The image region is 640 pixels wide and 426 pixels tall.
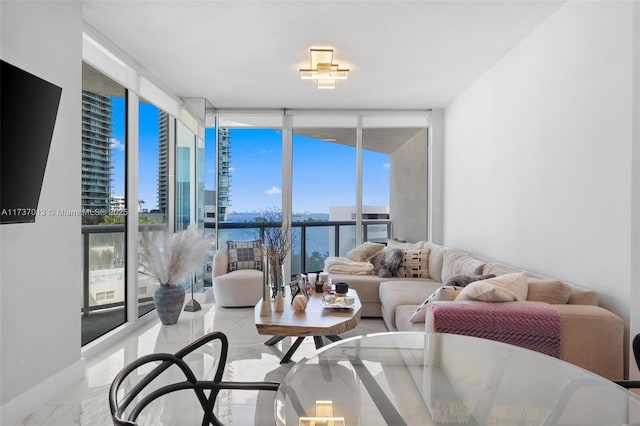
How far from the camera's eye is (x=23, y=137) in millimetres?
A: 2098

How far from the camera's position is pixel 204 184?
18.4 feet

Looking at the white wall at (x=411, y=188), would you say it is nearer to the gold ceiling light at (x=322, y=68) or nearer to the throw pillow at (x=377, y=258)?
the throw pillow at (x=377, y=258)

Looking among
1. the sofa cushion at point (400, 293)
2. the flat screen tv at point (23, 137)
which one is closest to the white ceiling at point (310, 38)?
the flat screen tv at point (23, 137)

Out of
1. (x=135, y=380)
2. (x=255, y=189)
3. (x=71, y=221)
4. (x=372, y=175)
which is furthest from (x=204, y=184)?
(x=135, y=380)

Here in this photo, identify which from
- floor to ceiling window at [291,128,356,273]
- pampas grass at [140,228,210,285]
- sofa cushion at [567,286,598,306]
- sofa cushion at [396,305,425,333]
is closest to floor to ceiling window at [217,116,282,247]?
floor to ceiling window at [291,128,356,273]

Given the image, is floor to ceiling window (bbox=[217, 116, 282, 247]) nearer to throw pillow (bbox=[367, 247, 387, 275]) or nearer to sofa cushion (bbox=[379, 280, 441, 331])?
→ throw pillow (bbox=[367, 247, 387, 275])

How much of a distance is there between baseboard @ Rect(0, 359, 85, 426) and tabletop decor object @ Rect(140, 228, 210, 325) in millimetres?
1296

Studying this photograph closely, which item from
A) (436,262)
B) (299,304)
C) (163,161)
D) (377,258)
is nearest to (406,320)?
(299,304)

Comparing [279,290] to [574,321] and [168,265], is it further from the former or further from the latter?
[574,321]

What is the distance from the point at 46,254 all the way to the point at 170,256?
1626mm

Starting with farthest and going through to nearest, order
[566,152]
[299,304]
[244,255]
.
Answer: [244,255] → [299,304] → [566,152]

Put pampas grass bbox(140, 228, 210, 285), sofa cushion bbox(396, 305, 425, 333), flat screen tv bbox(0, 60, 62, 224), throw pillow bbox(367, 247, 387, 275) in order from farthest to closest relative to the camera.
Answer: throw pillow bbox(367, 247, 387, 275)
pampas grass bbox(140, 228, 210, 285)
sofa cushion bbox(396, 305, 425, 333)
flat screen tv bbox(0, 60, 62, 224)

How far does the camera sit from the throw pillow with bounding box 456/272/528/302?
7.40 ft

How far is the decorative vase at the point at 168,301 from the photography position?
160 inches
